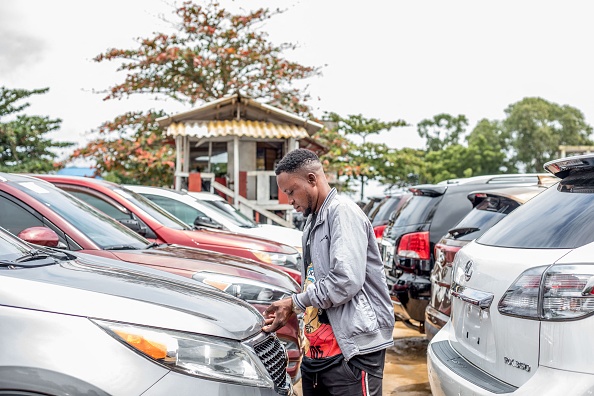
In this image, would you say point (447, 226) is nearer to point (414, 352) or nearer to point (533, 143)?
point (414, 352)

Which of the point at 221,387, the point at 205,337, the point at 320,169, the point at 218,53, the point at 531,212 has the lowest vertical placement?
the point at 221,387

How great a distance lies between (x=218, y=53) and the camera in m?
17.6

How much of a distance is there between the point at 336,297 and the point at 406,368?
364 centimetres

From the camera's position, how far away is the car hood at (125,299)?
2.36 m

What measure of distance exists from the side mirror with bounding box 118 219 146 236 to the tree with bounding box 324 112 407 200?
1195cm

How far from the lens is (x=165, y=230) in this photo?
6.76 metres

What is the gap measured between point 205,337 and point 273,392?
1.24ft

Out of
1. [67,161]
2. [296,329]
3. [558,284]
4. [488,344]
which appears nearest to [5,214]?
[296,329]

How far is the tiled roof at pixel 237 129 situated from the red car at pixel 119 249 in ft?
27.5

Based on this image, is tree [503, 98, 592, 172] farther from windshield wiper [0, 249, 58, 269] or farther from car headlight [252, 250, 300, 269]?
windshield wiper [0, 249, 58, 269]

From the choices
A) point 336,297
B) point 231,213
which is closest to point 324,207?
point 336,297

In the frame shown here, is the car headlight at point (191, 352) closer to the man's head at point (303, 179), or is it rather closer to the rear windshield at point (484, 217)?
the man's head at point (303, 179)

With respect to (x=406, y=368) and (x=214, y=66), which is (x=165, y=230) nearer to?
(x=406, y=368)

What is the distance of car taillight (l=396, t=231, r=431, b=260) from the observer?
20.3 feet
